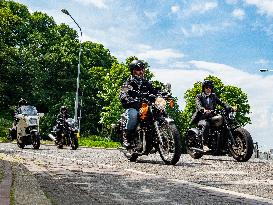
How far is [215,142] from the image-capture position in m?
11.3

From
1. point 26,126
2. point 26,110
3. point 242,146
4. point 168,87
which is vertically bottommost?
point 242,146

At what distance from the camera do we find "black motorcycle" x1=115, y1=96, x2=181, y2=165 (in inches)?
340

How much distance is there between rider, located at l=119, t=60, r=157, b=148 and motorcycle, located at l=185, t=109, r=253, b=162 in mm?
2192

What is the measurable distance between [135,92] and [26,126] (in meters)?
10.4

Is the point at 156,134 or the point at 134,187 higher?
the point at 156,134

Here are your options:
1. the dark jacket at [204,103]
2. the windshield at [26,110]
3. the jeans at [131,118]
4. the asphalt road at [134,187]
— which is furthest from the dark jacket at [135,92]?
the windshield at [26,110]

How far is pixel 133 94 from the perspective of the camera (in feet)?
31.6

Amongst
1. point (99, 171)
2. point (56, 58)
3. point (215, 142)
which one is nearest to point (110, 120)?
point (56, 58)

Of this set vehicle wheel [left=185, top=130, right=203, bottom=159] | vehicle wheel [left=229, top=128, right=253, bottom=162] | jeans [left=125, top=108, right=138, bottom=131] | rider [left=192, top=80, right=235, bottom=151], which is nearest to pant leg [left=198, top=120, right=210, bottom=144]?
rider [left=192, top=80, right=235, bottom=151]

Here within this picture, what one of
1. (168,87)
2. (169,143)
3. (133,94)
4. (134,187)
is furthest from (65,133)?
(134,187)

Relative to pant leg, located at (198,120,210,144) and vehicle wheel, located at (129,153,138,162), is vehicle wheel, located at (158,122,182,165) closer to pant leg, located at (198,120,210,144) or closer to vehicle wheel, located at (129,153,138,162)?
vehicle wheel, located at (129,153,138,162)

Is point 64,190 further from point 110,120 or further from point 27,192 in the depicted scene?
point 110,120

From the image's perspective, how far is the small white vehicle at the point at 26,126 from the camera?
18828 millimetres

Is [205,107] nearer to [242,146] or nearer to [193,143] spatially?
[193,143]
